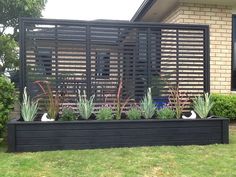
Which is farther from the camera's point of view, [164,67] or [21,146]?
[164,67]

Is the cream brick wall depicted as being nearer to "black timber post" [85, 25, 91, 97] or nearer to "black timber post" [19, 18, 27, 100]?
"black timber post" [85, 25, 91, 97]

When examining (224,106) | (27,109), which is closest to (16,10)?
(224,106)

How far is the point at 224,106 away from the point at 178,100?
2114 mm

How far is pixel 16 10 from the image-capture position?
2116 centimetres

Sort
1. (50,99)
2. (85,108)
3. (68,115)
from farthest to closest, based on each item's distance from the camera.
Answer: (50,99)
(85,108)
(68,115)

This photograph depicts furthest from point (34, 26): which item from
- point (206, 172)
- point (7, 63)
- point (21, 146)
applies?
point (7, 63)

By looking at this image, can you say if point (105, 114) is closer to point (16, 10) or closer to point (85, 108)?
point (85, 108)

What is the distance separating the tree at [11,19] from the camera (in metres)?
19.1

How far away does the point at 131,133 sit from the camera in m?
6.44

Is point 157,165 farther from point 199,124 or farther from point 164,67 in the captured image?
point 164,67

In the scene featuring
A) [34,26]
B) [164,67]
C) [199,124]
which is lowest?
[199,124]

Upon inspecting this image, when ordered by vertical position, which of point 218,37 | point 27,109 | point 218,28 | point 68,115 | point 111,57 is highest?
point 218,28

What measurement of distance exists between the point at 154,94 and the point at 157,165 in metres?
2.70

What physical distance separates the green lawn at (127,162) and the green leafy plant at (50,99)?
96 centimetres
